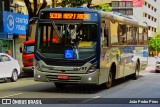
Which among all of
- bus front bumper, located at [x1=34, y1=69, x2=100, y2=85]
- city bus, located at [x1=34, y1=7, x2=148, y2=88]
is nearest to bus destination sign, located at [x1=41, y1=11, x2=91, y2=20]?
city bus, located at [x1=34, y1=7, x2=148, y2=88]

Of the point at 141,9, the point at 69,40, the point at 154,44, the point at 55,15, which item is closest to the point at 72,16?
the point at 55,15

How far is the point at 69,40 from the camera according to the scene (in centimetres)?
1584

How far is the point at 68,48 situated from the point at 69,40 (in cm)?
31

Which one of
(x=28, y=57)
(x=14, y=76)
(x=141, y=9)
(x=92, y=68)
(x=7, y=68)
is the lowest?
(x=14, y=76)

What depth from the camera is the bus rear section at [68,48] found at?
1555 cm

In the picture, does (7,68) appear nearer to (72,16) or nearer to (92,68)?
(72,16)

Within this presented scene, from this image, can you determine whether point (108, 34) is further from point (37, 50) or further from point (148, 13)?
point (148, 13)

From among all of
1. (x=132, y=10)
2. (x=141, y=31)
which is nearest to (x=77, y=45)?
(x=141, y=31)

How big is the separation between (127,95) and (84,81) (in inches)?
60.8

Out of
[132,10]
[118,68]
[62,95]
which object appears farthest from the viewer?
[132,10]

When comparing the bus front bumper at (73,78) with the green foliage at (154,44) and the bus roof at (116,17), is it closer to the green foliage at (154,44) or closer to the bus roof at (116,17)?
the bus roof at (116,17)

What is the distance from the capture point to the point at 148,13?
344 ft

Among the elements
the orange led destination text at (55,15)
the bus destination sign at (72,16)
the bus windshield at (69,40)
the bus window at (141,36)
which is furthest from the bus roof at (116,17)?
the orange led destination text at (55,15)

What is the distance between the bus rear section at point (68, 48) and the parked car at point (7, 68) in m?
5.59
